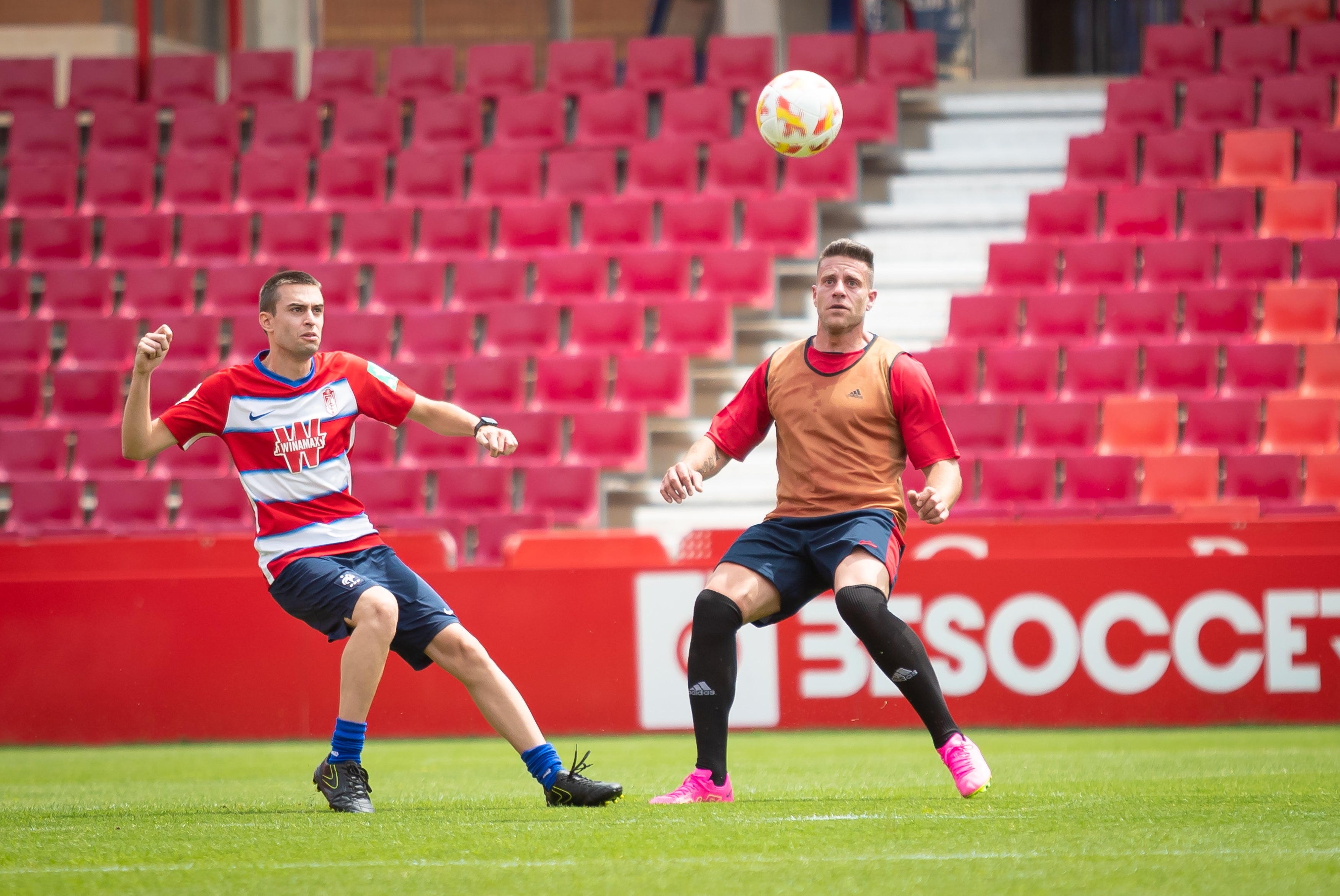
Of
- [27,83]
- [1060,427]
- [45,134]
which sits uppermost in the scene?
[27,83]

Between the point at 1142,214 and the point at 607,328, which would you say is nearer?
the point at 607,328

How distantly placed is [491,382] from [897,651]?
7.14 metres

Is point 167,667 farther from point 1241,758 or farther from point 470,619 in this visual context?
point 1241,758

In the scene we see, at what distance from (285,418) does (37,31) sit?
42.5 feet

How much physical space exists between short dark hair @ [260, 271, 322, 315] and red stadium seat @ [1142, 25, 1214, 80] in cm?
1036

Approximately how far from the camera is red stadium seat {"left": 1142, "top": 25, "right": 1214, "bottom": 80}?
13422mm

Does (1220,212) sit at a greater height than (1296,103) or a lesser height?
A: lesser

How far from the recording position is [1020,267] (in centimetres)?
1211

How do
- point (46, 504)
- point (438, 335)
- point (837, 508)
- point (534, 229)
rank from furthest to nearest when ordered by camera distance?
1. point (534, 229)
2. point (438, 335)
3. point (46, 504)
4. point (837, 508)

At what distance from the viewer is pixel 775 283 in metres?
12.4

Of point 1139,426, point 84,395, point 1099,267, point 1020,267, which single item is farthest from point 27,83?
point 1139,426

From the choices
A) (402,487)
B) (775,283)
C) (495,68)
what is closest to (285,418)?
(402,487)

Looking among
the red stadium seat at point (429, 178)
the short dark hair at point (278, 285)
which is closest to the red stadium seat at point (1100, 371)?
the red stadium seat at point (429, 178)

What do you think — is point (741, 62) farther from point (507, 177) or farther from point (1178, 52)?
point (1178, 52)
